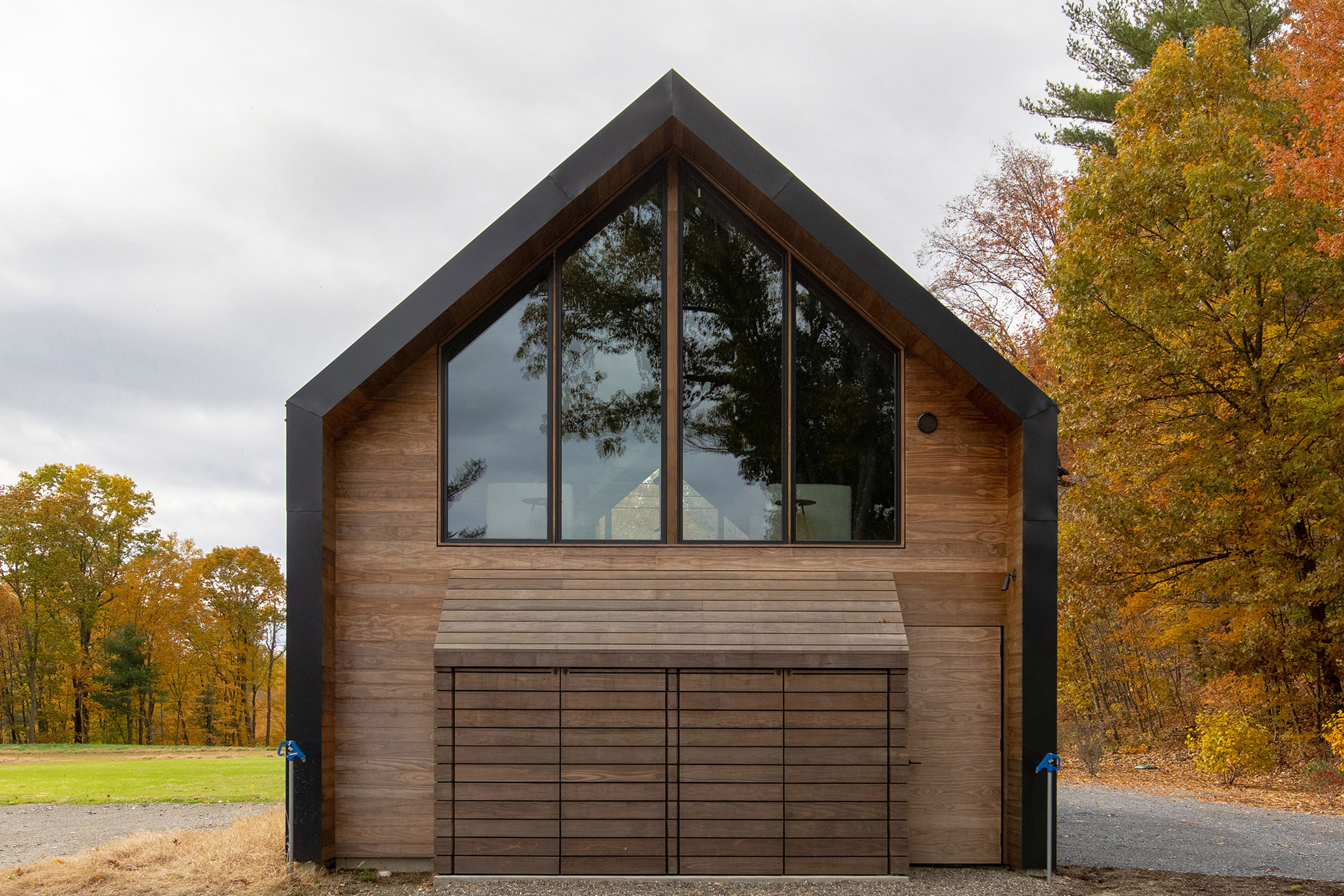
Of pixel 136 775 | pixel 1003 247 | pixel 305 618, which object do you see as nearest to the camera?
pixel 305 618

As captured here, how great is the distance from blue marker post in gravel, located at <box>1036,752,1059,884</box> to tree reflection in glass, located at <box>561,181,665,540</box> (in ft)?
10.7

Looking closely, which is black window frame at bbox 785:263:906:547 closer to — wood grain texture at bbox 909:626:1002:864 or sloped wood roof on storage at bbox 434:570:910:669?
sloped wood roof on storage at bbox 434:570:910:669

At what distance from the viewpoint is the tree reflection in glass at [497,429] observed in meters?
6.55

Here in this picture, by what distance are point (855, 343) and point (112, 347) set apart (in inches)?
1042

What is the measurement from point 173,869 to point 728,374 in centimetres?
552

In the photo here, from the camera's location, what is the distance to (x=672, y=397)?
21.9 ft

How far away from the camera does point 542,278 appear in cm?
677

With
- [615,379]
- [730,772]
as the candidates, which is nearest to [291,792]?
[730,772]

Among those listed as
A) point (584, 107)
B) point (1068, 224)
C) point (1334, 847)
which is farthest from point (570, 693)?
point (584, 107)

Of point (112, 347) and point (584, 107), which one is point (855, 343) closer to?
point (112, 347)

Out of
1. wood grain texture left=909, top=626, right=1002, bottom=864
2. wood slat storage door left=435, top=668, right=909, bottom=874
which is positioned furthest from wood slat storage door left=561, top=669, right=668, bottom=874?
wood grain texture left=909, top=626, right=1002, bottom=864

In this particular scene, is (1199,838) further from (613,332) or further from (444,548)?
(444,548)

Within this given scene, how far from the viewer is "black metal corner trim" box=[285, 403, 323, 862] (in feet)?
19.5

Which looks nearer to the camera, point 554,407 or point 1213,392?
point 554,407
